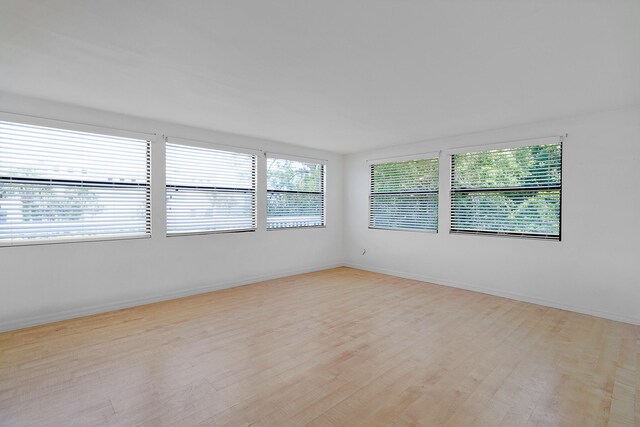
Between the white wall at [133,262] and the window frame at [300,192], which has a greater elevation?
the window frame at [300,192]

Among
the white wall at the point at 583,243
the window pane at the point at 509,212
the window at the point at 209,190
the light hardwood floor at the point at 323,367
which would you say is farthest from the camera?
the window at the point at 209,190

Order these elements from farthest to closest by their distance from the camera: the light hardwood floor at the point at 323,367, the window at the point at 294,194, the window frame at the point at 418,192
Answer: the window at the point at 294,194 < the window frame at the point at 418,192 < the light hardwood floor at the point at 323,367

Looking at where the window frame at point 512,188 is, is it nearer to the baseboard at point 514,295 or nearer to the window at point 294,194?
the baseboard at point 514,295

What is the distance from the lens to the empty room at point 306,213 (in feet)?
6.75

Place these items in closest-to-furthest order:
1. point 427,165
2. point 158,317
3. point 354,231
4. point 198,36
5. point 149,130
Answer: point 198,36 → point 158,317 → point 149,130 → point 427,165 → point 354,231

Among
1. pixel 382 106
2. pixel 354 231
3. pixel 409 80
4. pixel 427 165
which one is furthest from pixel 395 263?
pixel 409 80

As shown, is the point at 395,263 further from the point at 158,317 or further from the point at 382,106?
the point at 158,317

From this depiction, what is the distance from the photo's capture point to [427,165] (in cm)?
559

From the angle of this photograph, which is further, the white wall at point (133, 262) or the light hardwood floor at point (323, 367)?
the white wall at point (133, 262)

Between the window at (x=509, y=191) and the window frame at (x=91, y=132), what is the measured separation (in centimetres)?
456

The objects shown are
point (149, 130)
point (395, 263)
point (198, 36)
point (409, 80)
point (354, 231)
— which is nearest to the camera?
point (198, 36)

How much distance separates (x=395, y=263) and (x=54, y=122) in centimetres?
538

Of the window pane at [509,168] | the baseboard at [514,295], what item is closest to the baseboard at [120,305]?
the baseboard at [514,295]

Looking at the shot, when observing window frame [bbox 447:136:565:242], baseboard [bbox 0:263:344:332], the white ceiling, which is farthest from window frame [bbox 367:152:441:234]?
baseboard [bbox 0:263:344:332]
